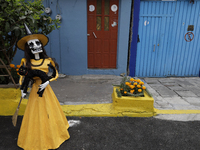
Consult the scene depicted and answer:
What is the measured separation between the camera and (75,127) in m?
3.14

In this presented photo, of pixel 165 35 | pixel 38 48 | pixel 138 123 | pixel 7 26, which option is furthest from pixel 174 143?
pixel 165 35

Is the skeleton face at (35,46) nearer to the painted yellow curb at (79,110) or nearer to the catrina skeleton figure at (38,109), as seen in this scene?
the catrina skeleton figure at (38,109)

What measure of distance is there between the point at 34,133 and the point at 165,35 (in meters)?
5.21

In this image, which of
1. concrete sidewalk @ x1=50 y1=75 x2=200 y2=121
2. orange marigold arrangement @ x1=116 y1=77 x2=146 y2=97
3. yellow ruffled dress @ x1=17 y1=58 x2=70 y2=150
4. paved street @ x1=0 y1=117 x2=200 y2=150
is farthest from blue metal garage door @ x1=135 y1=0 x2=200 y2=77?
yellow ruffled dress @ x1=17 y1=58 x2=70 y2=150

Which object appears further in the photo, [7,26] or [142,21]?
[142,21]

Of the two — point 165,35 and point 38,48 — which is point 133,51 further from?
point 38,48

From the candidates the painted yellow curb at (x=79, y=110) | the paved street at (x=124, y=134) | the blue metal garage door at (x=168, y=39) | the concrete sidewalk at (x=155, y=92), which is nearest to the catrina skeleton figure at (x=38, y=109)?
the paved street at (x=124, y=134)

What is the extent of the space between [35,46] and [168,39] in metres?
4.89

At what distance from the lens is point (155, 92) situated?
4.73 meters

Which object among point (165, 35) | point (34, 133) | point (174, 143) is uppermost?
point (165, 35)

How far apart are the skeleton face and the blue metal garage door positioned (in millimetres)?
4134

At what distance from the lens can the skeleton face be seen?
2.39 meters

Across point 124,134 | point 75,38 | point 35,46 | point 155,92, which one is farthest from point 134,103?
point 75,38

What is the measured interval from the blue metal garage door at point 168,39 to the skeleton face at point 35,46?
4.13m
